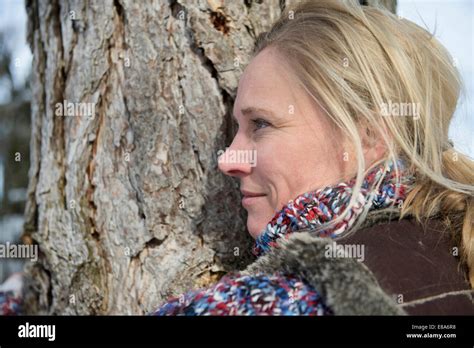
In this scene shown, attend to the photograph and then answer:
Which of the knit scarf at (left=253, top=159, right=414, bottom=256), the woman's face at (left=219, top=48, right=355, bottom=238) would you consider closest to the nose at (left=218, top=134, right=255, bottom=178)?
the woman's face at (left=219, top=48, right=355, bottom=238)

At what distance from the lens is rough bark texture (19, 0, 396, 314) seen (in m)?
2.48

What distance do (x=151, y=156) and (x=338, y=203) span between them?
885 mm

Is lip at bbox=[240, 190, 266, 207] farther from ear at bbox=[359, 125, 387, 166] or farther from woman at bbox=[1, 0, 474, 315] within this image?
ear at bbox=[359, 125, 387, 166]

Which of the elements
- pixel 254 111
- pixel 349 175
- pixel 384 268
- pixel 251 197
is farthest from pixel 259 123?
pixel 384 268

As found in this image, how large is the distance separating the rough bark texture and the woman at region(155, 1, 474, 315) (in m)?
0.24

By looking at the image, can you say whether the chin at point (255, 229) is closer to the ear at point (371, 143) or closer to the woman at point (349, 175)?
the woman at point (349, 175)

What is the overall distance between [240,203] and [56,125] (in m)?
0.90

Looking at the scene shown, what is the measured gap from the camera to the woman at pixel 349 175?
1677 mm

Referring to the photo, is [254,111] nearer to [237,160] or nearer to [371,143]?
[237,160]

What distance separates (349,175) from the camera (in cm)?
207

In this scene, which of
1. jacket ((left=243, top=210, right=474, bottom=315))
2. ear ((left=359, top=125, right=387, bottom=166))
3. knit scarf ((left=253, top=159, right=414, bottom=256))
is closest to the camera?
jacket ((left=243, top=210, right=474, bottom=315))

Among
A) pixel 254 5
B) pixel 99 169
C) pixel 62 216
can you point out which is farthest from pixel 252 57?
pixel 62 216
